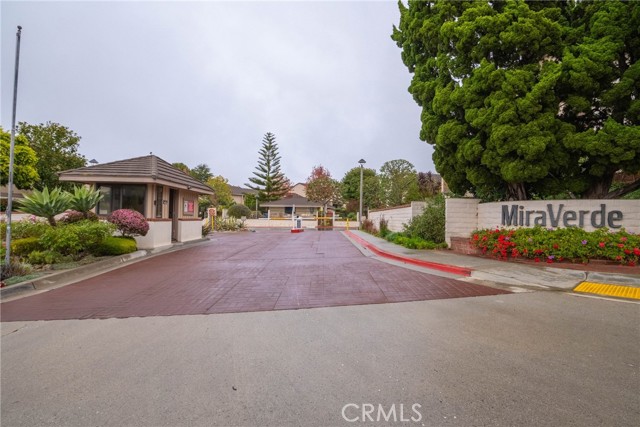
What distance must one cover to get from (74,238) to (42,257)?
85 centimetres

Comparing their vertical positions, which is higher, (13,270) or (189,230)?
(189,230)

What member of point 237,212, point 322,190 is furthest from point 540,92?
point 322,190

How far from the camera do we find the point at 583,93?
27.8 ft

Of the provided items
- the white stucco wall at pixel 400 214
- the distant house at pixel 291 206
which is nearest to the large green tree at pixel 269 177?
the distant house at pixel 291 206

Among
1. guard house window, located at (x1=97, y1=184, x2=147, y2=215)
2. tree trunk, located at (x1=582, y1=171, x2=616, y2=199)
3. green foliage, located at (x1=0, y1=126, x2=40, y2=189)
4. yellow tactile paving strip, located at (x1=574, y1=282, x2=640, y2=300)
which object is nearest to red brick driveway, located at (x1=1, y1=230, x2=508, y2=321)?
yellow tactile paving strip, located at (x1=574, y1=282, x2=640, y2=300)

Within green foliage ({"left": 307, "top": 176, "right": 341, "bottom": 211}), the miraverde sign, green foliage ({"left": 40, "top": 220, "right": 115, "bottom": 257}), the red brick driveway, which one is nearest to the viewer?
the red brick driveway

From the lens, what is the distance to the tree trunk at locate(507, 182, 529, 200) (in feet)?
32.9

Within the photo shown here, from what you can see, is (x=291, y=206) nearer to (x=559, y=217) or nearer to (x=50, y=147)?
(x=50, y=147)

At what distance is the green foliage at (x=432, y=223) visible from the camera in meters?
12.3

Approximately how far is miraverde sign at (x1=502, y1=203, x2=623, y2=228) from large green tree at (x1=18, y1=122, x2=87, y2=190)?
34.4m

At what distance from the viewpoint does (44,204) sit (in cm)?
922

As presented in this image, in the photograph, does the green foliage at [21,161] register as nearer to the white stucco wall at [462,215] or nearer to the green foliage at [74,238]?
the green foliage at [74,238]

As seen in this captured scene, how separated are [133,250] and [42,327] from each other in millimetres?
7628

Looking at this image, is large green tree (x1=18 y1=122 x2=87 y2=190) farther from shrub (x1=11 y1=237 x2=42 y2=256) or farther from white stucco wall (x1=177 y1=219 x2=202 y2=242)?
shrub (x1=11 y1=237 x2=42 y2=256)
